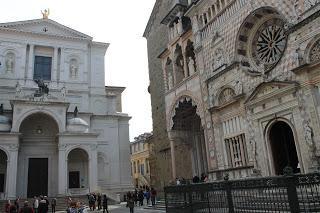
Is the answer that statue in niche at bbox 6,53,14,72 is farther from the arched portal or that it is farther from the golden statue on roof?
the arched portal

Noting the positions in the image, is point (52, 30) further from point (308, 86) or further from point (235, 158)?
point (308, 86)

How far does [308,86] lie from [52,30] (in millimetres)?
27070

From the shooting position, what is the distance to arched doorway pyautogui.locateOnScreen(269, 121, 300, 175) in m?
12.9

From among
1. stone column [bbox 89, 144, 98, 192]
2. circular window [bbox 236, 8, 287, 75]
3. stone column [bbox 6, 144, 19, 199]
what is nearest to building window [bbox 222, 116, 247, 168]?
circular window [bbox 236, 8, 287, 75]

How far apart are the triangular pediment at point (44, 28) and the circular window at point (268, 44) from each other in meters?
22.1

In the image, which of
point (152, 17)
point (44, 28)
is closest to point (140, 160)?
point (44, 28)

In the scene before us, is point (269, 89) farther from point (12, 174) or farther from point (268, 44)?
point (12, 174)

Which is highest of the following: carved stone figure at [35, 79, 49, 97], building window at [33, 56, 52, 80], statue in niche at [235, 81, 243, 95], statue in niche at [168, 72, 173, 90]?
building window at [33, 56, 52, 80]

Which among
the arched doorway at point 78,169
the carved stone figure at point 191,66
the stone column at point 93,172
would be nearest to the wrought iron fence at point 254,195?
the carved stone figure at point 191,66

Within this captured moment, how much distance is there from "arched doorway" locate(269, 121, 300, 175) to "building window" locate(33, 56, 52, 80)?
2378 cm

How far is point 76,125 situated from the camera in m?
26.4

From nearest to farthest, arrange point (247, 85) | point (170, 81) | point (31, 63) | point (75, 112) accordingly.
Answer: point (247, 85), point (170, 81), point (75, 112), point (31, 63)

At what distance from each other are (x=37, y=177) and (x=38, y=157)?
1.69 meters

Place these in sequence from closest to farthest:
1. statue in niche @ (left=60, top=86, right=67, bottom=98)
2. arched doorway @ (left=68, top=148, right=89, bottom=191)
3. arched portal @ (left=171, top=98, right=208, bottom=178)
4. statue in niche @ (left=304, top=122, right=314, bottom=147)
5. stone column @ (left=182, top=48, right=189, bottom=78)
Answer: statue in niche @ (left=304, top=122, right=314, bottom=147) → stone column @ (left=182, top=48, right=189, bottom=78) → arched portal @ (left=171, top=98, right=208, bottom=178) → arched doorway @ (left=68, top=148, right=89, bottom=191) → statue in niche @ (left=60, top=86, right=67, bottom=98)
